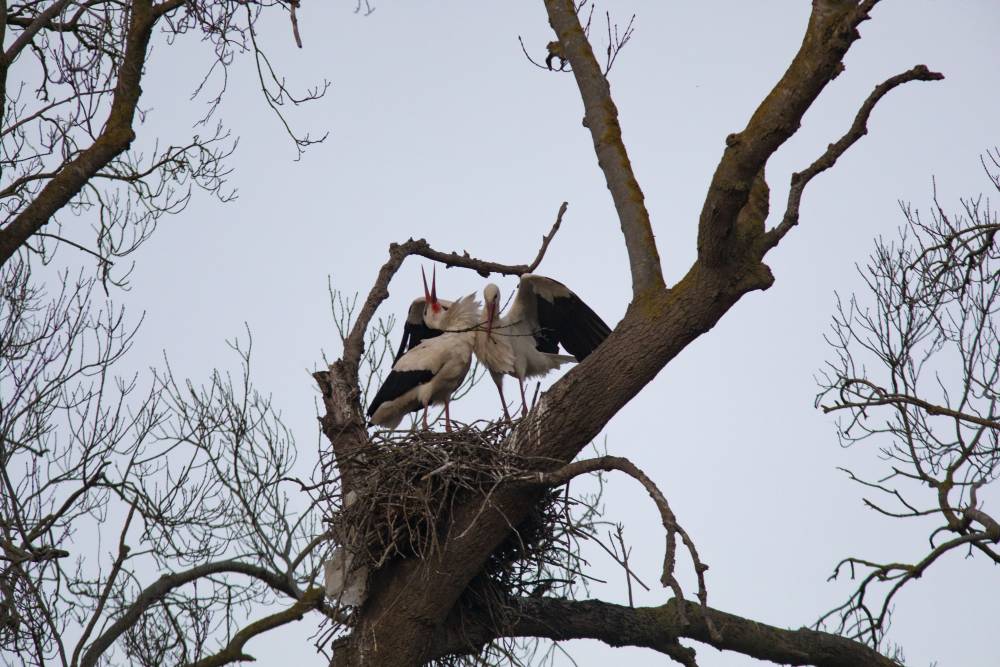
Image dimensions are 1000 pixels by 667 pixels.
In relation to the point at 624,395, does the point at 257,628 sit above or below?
below

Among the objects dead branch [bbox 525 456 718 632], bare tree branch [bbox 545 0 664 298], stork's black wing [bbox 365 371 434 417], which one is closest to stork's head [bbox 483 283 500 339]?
stork's black wing [bbox 365 371 434 417]

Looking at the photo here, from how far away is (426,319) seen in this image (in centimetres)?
718

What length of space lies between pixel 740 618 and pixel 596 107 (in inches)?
98.0

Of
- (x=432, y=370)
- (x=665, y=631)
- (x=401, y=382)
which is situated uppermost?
(x=432, y=370)

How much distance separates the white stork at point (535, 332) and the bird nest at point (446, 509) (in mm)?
1764

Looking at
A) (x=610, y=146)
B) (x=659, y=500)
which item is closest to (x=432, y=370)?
(x=610, y=146)

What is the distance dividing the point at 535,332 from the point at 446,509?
267 centimetres

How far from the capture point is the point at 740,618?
469cm

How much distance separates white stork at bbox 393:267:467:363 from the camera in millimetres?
6979

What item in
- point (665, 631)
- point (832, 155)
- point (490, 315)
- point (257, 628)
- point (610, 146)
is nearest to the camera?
point (832, 155)

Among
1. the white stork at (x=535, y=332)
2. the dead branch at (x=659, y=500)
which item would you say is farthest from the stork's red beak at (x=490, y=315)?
the dead branch at (x=659, y=500)

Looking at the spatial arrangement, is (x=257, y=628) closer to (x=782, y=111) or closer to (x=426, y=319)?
(x=426, y=319)

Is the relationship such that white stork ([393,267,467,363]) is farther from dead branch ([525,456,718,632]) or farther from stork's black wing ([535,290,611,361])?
dead branch ([525,456,718,632])

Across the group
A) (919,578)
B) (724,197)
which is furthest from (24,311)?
(919,578)
